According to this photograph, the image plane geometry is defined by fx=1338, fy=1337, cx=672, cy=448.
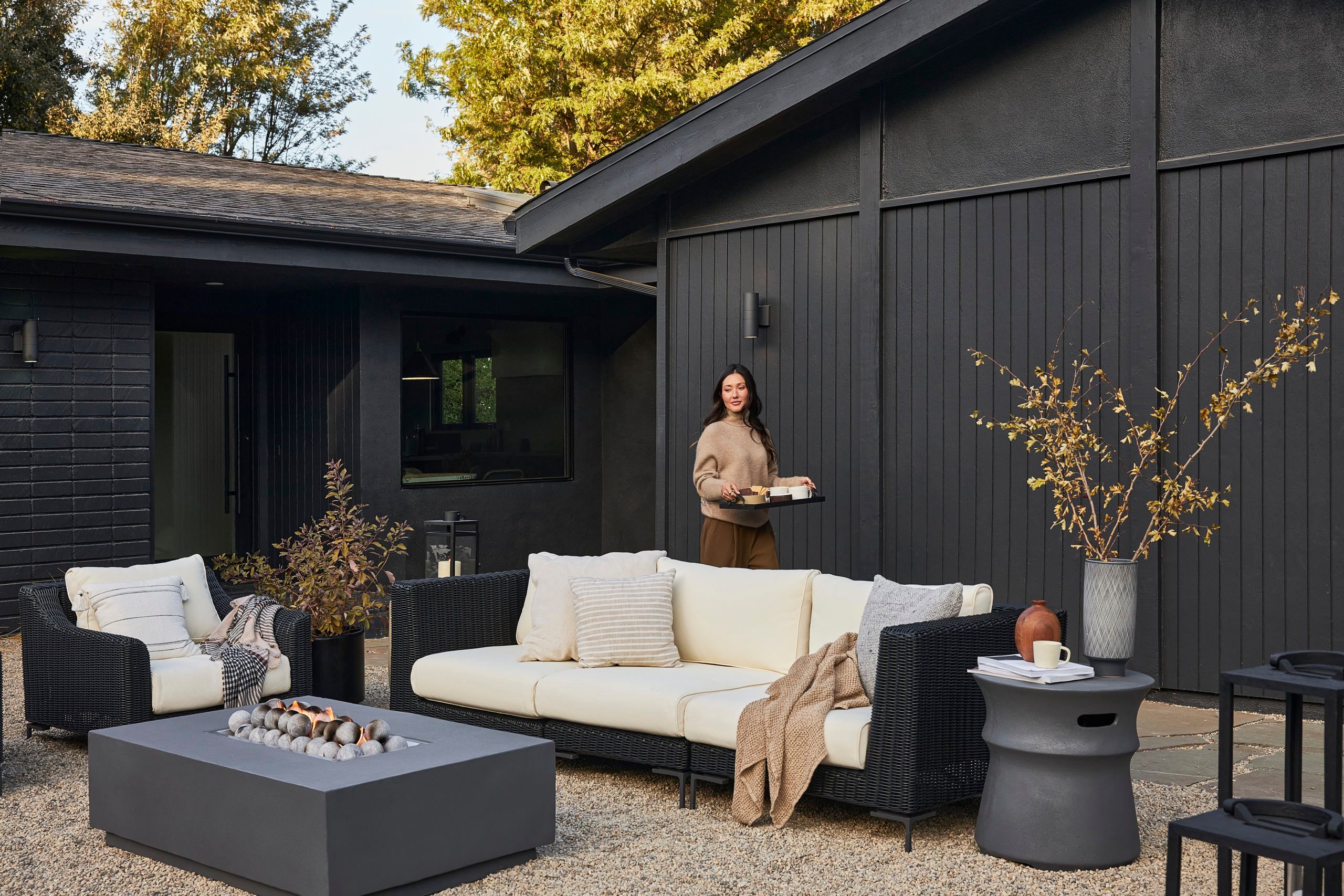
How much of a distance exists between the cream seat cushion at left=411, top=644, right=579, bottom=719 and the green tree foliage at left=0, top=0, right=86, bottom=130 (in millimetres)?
18344

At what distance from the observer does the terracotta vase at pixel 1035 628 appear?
12.9ft

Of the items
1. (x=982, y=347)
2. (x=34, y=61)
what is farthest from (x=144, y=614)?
(x=34, y=61)

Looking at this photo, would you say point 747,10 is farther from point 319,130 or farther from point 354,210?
point 354,210

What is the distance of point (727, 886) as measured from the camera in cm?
368

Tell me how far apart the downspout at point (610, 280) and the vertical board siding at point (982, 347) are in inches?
116

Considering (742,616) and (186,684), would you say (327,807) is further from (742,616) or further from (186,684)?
(186,684)

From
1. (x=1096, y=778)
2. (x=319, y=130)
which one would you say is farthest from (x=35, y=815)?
(x=319, y=130)

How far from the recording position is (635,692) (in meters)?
4.71

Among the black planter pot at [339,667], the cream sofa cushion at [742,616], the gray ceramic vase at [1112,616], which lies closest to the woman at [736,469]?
the cream sofa cushion at [742,616]

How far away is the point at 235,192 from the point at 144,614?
4214mm

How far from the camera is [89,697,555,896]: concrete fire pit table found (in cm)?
351

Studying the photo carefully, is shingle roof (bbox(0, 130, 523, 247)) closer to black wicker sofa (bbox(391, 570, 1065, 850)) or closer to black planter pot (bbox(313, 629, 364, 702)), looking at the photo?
black planter pot (bbox(313, 629, 364, 702))

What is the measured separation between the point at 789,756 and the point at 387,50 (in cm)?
2203

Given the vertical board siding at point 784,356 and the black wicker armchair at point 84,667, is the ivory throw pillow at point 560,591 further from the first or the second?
the vertical board siding at point 784,356
